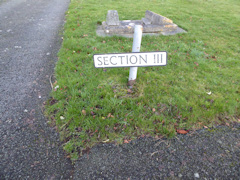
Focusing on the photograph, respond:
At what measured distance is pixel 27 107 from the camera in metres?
2.55

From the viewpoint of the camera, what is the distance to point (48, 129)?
223cm

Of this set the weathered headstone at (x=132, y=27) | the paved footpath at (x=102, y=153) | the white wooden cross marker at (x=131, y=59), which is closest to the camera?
the paved footpath at (x=102, y=153)

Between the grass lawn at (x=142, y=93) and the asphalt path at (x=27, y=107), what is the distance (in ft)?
0.62

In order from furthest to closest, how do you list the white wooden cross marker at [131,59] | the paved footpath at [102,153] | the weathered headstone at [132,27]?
the weathered headstone at [132,27] → the white wooden cross marker at [131,59] → the paved footpath at [102,153]

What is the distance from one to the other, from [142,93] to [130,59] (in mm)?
810

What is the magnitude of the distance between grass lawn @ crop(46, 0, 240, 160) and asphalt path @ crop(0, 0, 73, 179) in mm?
189

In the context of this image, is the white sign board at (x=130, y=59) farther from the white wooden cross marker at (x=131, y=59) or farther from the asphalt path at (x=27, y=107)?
the asphalt path at (x=27, y=107)

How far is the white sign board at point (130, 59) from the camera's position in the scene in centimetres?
213

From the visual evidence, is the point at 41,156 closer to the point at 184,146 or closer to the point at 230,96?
the point at 184,146

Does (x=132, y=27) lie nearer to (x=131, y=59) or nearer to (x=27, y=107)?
(x=131, y=59)

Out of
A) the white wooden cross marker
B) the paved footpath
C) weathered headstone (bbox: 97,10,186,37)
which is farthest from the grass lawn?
the white wooden cross marker

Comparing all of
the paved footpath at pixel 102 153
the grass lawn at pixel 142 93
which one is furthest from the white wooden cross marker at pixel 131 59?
the paved footpath at pixel 102 153

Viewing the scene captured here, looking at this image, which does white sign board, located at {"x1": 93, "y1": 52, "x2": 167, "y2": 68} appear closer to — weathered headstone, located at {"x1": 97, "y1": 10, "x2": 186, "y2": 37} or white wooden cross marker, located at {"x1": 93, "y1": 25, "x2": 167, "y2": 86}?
white wooden cross marker, located at {"x1": 93, "y1": 25, "x2": 167, "y2": 86}

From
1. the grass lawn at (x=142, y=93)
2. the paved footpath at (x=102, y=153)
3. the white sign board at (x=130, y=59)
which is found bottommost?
the paved footpath at (x=102, y=153)
